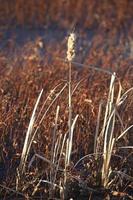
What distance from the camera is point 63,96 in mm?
3883

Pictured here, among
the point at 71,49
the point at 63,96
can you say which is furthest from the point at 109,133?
the point at 63,96

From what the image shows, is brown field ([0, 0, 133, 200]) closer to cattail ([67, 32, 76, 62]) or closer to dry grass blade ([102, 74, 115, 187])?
dry grass blade ([102, 74, 115, 187])

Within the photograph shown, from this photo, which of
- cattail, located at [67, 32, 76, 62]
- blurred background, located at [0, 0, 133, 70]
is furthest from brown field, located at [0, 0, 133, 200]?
cattail, located at [67, 32, 76, 62]

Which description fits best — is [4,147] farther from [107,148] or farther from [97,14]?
[97,14]

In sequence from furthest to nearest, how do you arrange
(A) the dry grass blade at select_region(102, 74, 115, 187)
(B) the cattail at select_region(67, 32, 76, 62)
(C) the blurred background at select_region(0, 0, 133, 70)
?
(C) the blurred background at select_region(0, 0, 133, 70) → (A) the dry grass blade at select_region(102, 74, 115, 187) → (B) the cattail at select_region(67, 32, 76, 62)

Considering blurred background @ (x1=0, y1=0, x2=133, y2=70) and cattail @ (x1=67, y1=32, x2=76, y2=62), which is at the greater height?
blurred background @ (x1=0, y1=0, x2=133, y2=70)

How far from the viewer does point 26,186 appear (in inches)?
122

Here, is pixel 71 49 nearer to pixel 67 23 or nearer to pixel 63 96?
pixel 63 96

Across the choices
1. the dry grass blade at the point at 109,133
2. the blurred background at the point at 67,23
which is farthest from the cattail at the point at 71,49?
the blurred background at the point at 67,23

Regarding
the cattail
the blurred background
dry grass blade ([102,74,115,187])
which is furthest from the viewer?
the blurred background

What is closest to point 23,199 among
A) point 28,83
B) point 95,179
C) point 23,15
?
point 95,179

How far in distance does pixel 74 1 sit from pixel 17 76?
9.41 ft

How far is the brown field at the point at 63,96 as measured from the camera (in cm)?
316

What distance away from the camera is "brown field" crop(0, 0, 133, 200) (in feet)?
10.4
